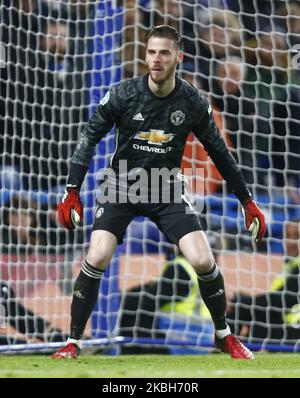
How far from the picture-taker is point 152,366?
588 cm

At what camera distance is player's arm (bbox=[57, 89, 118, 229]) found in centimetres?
581

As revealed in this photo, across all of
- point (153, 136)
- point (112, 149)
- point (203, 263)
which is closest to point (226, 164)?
point (153, 136)

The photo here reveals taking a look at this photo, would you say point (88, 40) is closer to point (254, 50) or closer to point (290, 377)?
point (254, 50)

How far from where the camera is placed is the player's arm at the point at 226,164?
5977 millimetres

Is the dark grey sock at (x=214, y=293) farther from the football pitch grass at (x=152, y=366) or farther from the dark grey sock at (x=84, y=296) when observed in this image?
the dark grey sock at (x=84, y=296)

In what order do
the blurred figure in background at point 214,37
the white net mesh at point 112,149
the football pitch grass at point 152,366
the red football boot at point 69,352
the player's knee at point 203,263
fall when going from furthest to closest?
the blurred figure in background at point 214,37 → the white net mesh at point 112,149 → the red football boot at point 69,352 → the player's knee at point 203,263 → the football pitch grass at point 152,366

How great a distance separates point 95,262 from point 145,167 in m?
0.57

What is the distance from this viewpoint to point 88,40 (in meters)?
7.43

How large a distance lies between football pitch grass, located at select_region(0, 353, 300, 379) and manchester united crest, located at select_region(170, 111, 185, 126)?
128 cm

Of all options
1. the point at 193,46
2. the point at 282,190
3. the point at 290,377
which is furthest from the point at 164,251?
the point at 290,377
